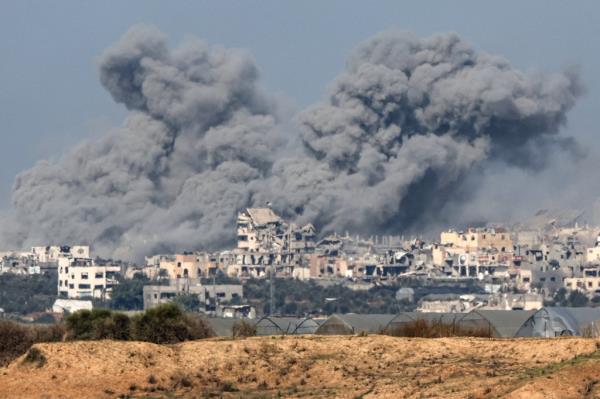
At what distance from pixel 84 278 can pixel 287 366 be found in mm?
84239

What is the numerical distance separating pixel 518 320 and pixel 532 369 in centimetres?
1479

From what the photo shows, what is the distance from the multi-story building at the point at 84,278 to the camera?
116 m

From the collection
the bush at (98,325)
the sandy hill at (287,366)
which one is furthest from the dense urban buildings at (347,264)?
the sandy hill at (287,366)

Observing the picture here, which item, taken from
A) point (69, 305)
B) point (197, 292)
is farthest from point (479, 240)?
point (69, 305)

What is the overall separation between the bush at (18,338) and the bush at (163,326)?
6.41ft

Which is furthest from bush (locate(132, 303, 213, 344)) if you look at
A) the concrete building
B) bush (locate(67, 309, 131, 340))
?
the concrete building

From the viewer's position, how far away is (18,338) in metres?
38.7

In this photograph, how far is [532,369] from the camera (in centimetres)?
3241

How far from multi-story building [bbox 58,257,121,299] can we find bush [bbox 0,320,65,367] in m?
74.3

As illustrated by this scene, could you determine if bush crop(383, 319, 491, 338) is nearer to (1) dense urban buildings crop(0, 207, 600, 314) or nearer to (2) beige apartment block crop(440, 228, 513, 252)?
(1) dense urban buildings crop(0, 207, 600, 314)

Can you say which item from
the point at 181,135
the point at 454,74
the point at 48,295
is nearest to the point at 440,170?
the point at 454,74

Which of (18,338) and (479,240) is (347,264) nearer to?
(479,240)

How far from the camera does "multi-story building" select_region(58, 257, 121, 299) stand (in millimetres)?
116438

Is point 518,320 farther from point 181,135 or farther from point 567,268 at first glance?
point 181,135
